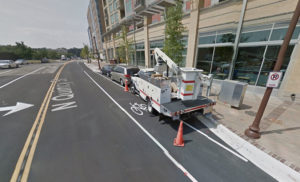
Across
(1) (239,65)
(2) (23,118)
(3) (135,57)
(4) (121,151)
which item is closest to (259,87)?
(1) (239,65)

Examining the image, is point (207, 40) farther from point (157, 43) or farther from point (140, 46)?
point (140, 46)

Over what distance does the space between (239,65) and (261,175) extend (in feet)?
27.1

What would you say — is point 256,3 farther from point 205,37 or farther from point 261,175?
point 261,175

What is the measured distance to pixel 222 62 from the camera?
9.34m

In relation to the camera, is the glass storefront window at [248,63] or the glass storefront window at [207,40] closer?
the glass storefront window at [248,63]

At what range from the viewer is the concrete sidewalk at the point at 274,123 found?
333 cm

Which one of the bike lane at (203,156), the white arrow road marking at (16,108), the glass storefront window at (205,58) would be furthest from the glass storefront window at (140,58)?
the bike lane at (203,156)

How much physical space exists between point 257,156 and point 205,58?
9.03m

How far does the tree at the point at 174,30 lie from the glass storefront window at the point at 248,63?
4502 mm

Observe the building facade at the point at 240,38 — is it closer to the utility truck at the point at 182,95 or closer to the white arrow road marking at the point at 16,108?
the utility truck at the point at 182,95

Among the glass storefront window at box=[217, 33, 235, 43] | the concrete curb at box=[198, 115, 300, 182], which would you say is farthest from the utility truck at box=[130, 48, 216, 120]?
the glass storefront window at box=[217, 33, 235, 43]

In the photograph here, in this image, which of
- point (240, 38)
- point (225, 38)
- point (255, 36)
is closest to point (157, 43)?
point (225, 38)

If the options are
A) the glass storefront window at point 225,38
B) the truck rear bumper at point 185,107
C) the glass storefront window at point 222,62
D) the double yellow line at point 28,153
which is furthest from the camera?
the glass storefront window at point 222,62

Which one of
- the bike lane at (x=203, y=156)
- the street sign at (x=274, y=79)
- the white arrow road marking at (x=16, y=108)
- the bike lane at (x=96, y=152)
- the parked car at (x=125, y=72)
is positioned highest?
the street sign at (x=274, y=79)
